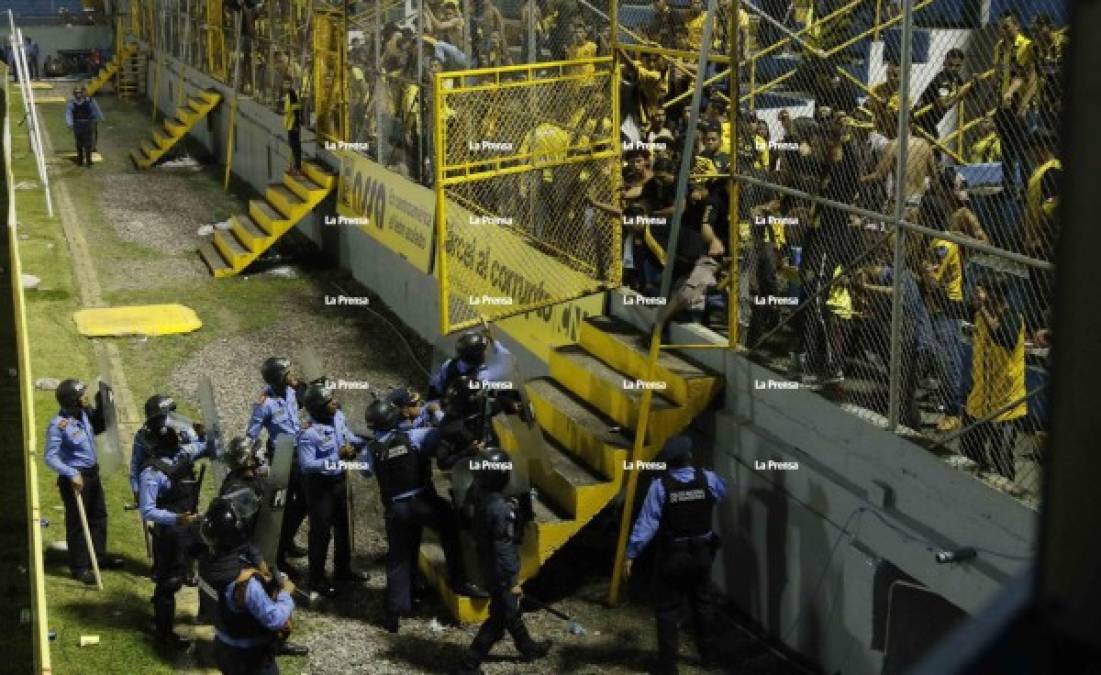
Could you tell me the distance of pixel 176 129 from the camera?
32562mm

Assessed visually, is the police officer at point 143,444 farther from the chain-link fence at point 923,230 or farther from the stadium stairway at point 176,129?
the stadium stairway at point 176,129

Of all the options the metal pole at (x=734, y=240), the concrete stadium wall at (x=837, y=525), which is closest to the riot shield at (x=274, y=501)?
the concrete stadium wall at (x=837, y=525)

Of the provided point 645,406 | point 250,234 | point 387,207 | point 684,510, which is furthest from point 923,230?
point 250,234

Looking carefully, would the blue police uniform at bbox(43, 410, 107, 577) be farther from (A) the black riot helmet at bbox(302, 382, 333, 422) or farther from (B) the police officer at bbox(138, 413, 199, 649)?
(A) the black riot helmet at bbox(302, 382, 333, 422)

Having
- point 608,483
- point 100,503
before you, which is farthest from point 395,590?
point 100,503

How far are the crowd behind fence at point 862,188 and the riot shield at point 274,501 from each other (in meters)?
3.68

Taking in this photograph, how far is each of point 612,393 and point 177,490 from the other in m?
3.82

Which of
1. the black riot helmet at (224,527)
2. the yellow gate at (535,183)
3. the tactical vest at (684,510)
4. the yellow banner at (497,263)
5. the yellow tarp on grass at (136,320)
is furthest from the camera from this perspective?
the yellow tarp on grass at (136,320)

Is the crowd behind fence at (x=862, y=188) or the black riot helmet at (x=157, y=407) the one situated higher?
the crowd behind fence at (x=862, y=188)

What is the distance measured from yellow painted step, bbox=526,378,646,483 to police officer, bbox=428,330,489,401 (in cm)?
64

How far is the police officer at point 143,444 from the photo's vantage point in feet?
37.1

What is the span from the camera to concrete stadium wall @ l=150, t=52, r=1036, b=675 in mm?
9086

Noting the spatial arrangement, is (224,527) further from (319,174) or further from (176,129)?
(176,129)

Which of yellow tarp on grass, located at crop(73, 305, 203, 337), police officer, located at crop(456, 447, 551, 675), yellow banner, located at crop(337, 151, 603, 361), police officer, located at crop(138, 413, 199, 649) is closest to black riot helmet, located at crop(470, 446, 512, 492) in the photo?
police officer, located at crop(456, 447, 551, 675)
